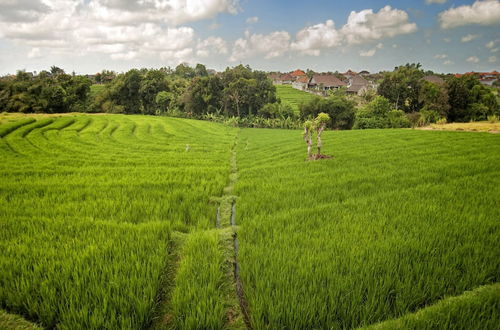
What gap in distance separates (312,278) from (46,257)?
10.8ft

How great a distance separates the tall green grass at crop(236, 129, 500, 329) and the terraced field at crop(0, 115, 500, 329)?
2cm

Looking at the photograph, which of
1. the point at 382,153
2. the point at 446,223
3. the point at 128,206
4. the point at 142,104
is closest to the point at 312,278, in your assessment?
the point at 446,223

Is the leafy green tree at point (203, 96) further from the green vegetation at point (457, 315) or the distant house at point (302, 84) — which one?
the distant house at point (302, 84)

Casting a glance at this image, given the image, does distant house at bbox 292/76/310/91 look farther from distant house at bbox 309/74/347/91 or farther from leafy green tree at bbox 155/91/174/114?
leafy green tree at bbox 155/91/174/114

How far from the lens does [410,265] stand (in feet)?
9.50

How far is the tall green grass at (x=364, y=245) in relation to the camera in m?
2.43

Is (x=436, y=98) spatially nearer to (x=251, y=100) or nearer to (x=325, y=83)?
(x=251, y=100)

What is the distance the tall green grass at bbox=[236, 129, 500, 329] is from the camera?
2.43 meters

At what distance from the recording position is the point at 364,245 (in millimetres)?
3355

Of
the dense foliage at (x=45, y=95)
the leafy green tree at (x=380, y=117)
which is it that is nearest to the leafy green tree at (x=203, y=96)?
the dense foliage at (x=45, y=95)

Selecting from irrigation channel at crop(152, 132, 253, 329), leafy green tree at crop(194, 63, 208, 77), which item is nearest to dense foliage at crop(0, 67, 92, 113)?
irrigation channel at crop(152, 132, 253, 329)

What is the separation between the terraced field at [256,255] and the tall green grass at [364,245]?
0.8 inches

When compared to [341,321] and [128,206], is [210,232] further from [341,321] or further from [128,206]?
[341,321]

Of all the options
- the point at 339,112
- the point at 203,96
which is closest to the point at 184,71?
the point at 203,96
